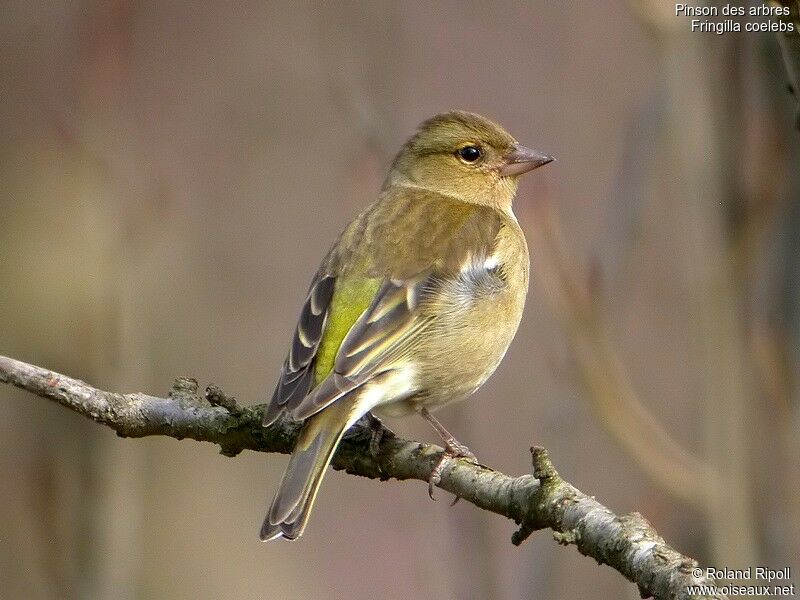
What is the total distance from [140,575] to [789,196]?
14.7ft

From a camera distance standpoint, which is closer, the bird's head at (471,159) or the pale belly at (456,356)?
the pale belly at (456,356)

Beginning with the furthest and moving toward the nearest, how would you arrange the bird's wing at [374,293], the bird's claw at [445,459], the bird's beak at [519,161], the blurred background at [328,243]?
the bird's beak at [519,161], the blurred background at [328,243], the bird's wing at [374,293], the bird's claw at [445,459]

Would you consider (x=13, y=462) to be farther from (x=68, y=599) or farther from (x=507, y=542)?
(x=507, y=542)

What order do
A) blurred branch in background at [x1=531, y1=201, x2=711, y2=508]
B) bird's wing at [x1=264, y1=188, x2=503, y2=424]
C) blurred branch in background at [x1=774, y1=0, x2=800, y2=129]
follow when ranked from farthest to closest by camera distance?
blurred branch in background at [x1=531, y1=201, x2=711, y2=508] → bird's wing at [x1=264, y1=188, x2=503, y2=424] → blurred branch in background at [x1=774, y1=0, x2=800, y2=129]

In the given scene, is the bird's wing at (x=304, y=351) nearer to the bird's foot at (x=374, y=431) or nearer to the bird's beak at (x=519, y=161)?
the bird's foot at (x=374, y=431)

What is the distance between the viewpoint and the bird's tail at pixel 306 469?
418cm

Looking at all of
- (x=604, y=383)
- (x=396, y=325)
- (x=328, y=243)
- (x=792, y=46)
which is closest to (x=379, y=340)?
(x=396, y=325)

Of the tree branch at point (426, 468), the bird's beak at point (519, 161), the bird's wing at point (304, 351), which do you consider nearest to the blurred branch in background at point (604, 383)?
the tree branch at point (426, 468)

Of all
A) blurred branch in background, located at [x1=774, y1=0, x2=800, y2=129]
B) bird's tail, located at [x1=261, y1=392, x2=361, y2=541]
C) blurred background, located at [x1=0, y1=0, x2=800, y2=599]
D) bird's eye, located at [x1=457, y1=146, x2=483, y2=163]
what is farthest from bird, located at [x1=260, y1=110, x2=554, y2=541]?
blurred branch in background, located at [x1=774, y1=0, x2=800, y2=129]

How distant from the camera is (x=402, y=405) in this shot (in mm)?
5000

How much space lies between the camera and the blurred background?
4727 mm

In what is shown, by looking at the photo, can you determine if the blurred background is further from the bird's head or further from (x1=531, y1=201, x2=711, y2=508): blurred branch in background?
the bird's head

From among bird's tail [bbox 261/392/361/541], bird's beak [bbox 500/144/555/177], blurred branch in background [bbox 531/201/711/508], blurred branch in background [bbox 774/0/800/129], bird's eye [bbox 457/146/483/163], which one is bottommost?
bird's tail [bbox 261/392/361/541]

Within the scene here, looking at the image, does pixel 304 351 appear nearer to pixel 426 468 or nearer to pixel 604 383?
pixel 426 468
